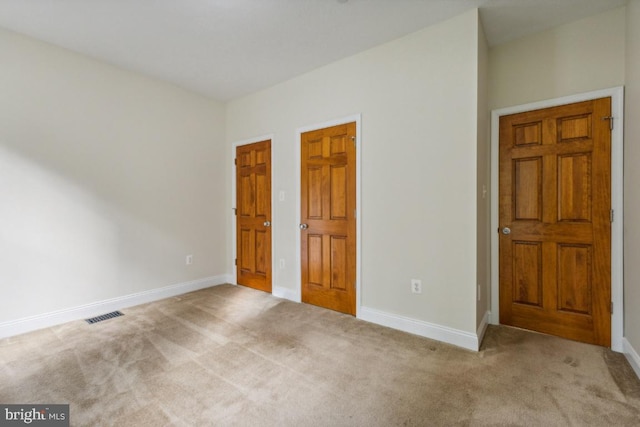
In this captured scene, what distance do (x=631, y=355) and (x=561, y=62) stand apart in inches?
91.3

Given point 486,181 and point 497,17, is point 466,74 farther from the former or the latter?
point 486,181

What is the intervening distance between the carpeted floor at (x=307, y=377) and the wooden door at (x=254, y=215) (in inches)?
45.4

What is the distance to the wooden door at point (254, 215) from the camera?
3.78m

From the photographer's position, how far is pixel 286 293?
3.55 metres

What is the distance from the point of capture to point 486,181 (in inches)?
105

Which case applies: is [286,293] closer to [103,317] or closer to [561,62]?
[103,317]

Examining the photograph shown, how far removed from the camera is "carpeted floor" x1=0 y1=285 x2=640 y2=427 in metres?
1.57

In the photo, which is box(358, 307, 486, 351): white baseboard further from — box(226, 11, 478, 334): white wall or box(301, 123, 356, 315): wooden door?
box(301, 123, 356, 315): wooden door

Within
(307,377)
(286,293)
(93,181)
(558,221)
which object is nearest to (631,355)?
(558,221)

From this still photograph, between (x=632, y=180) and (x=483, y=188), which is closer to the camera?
(x=632, y=180)

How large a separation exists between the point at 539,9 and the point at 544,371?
8.82ft

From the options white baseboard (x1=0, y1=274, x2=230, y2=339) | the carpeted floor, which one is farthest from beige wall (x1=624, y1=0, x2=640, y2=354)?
white baseboard (x1=0, y1=274, x2=230, y2=339)

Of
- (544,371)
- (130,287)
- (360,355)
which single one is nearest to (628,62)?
(544,371)

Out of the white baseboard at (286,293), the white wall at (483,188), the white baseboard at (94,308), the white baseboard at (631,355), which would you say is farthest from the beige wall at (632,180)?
the white baseboard at (94,308)
